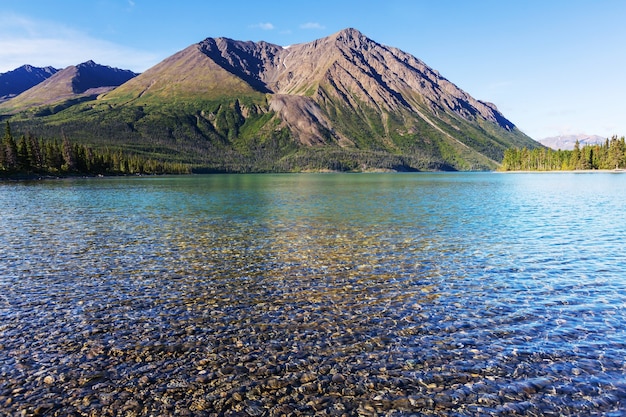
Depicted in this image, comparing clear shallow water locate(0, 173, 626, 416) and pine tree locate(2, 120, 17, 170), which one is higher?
pine tree locate(2, 120, 17, 170)

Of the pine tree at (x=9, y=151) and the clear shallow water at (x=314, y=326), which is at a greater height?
the pine tree at (x=9, y=151)

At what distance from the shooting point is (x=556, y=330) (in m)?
17.4

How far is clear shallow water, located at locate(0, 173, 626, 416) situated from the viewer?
493 inches

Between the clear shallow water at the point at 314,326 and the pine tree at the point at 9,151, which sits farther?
the pine tree at the point at 9,151

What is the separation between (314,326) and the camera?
18.1 metres

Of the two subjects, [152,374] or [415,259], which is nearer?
[152,374]

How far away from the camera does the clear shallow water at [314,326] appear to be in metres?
12.5

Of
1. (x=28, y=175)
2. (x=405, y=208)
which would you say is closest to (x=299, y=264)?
(x=405, y=208)

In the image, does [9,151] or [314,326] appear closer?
[314,326]

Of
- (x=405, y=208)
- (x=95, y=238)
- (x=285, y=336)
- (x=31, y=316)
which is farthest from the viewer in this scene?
(x=405, y=208)

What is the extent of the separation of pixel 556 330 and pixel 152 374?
1696cm

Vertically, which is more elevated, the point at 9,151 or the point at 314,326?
the point at 9,151

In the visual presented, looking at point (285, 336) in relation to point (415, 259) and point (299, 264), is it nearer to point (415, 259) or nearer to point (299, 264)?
point (299, 264)

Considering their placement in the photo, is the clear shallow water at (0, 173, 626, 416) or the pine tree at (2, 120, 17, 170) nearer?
the clear shallow water at (0, 173, 626, 416)
